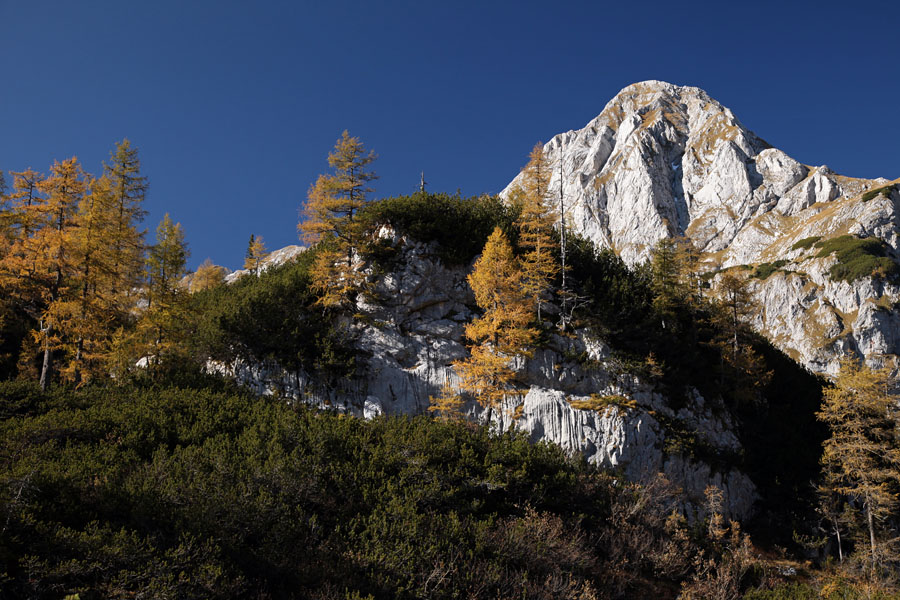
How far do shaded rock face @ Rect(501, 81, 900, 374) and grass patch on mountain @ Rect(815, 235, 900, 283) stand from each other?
203 cm

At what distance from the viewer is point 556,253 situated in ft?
99.2

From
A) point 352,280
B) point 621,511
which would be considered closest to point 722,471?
point 621,511

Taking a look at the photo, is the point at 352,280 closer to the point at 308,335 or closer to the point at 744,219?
the point at 308,335

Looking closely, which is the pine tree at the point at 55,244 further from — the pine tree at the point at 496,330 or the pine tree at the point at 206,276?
the pine tree at the point at 206,276

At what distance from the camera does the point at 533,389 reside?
79.6 ft

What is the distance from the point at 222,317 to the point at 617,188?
168 m

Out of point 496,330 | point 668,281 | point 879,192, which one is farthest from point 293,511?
point 879,192

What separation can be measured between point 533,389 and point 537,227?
379 inches

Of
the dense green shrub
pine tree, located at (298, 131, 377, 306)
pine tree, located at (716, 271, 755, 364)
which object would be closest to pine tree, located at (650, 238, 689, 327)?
pine tree, located at (716, 271, 755, 364)

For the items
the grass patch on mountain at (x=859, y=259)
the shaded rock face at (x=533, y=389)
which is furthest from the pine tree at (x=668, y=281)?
the grass patch on mountain at (x=859, y=259)

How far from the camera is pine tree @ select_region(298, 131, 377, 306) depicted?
2564 centimetres

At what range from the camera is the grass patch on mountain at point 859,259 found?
335ft

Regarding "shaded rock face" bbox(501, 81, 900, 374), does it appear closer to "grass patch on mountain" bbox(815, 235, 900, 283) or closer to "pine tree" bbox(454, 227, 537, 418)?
"grass patch on mountain" bbox(815, 235, 900, 283)

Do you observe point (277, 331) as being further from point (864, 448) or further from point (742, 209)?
point (742, 209)
